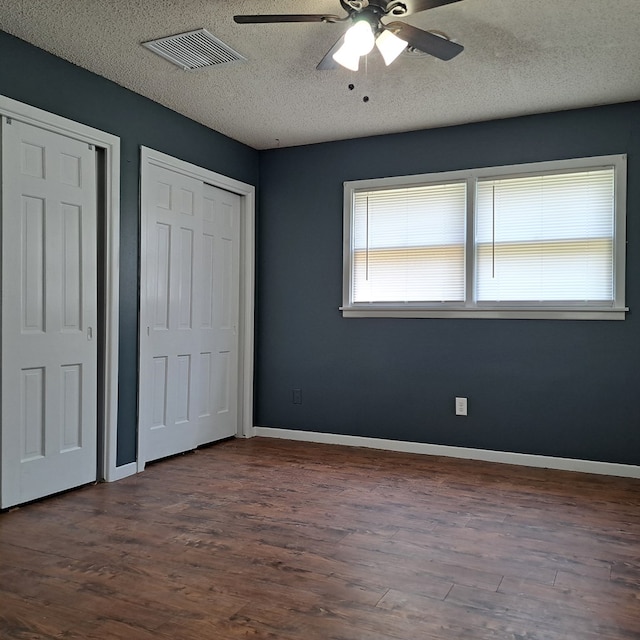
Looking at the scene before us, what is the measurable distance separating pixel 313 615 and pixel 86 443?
Result: 212 centimetres

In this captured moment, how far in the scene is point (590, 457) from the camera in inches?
163

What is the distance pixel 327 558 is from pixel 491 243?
2.78 m

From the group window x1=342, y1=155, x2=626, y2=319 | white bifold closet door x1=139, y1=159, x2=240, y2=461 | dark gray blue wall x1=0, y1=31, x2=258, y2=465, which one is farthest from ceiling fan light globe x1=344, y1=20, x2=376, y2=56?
window x1=342, y1=155, x2=626, y2=319

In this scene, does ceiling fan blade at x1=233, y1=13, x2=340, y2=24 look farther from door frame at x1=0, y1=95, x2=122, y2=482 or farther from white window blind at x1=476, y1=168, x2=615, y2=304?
white window blind at x1=476, y1=168, x2=615, y2=304

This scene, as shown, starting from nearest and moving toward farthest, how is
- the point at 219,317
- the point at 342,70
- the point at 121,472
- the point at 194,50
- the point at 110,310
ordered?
the point at 194,50 → the point at 342,70 → the point at 110,310 → the point at 121,472 → the point at 219,317

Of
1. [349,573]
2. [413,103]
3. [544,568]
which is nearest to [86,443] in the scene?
[349,573]

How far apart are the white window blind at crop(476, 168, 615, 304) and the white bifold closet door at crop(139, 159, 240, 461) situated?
Answer: 2073 millimetres

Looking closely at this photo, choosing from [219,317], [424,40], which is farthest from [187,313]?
[424,40]

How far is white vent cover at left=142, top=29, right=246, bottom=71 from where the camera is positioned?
316 centimetres

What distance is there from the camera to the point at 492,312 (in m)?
4.43

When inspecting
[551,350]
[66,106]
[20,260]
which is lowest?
[551,350]

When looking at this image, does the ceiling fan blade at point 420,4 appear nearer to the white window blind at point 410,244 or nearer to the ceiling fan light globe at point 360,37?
the ceiling fan light globe at point 360,37

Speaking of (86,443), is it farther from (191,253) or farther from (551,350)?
(551,350)

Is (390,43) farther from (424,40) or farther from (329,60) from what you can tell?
(329,60)
